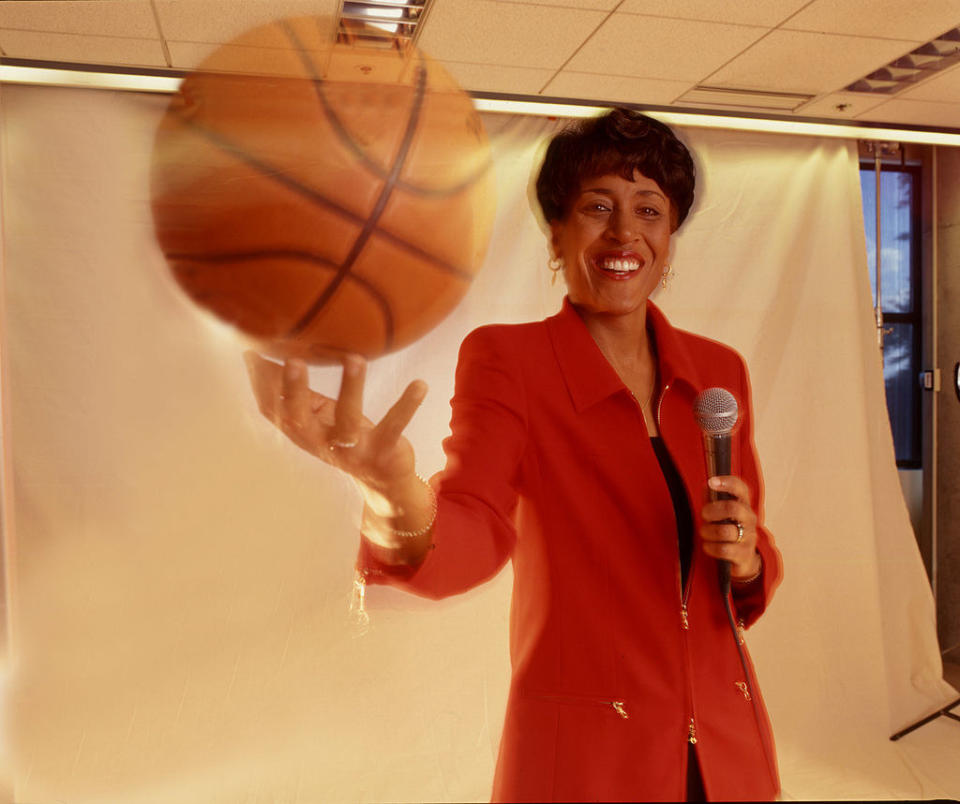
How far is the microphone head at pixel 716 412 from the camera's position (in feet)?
3.62

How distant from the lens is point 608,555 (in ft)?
3.77

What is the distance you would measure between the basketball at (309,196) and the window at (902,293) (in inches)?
110

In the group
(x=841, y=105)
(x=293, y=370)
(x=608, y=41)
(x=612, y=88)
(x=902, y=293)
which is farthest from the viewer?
(x=902, y=293)

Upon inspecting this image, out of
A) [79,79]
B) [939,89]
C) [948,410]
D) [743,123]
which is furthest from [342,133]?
[948,410]

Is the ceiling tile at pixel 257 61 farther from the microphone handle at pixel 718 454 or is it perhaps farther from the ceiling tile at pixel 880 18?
the ceiling tile at pixel 880 18

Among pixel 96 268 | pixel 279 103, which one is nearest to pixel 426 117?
pixel 279 103

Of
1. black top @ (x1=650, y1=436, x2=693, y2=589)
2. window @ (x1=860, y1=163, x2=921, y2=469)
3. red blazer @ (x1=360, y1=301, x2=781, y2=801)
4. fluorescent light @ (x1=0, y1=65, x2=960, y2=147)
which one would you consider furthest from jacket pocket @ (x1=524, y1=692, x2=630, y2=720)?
window @ (x1=860, y1=163, x2=921, y2=469)

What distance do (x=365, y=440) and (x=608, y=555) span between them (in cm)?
44

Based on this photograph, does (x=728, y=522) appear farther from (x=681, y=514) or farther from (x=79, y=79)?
(x=79, y=79)

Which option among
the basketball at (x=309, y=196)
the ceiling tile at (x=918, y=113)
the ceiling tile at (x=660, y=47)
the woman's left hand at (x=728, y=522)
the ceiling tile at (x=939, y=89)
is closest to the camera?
the woman's left hand at (x=728, y=522)

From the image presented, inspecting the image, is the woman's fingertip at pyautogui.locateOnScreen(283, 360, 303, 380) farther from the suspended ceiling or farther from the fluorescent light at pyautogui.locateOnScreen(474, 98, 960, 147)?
the fluorescent light at pyautogui.locateOnScreen(474, 98, 960, 147)

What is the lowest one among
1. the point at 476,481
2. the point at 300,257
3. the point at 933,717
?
the point at 933,717

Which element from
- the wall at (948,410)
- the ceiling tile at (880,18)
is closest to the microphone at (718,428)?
the ceiling tile at (880,18)

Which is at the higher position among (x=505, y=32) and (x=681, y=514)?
(x=505, y=32)
